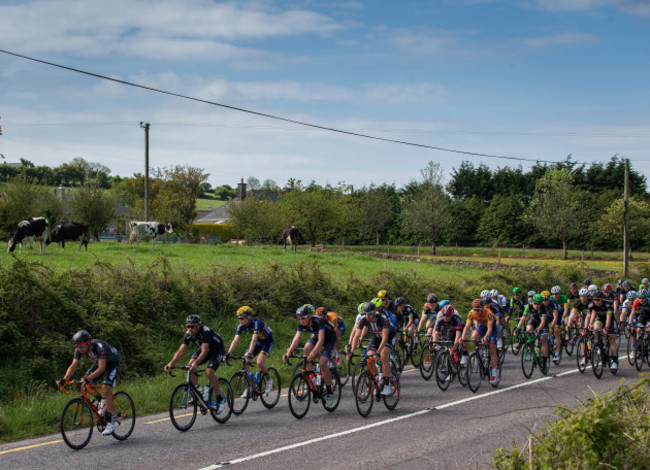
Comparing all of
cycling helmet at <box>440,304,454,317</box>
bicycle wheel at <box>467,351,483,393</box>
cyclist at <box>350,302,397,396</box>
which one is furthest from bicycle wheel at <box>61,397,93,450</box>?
cycling helmet at <box>440,304,454,317</box>

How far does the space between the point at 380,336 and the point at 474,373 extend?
2.70 metres

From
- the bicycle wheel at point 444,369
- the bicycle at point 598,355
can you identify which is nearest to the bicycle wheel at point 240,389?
the bicycle wheel at point 444,369

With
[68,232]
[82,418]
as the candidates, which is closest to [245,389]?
[82,418]

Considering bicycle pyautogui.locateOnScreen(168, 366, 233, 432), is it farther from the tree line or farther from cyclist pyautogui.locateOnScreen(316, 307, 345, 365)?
the tree line

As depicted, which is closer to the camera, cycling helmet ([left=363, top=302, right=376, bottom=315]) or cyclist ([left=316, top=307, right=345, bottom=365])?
cycling helmet ([left=363, top=302, right=376, bottom=315])

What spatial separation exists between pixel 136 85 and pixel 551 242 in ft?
184

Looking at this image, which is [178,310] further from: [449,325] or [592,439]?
[592,439]

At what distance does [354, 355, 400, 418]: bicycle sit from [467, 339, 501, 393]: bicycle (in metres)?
2.31

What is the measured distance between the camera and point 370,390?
10.9m

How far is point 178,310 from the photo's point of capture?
1855 cm

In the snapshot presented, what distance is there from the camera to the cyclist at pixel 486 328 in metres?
13.2

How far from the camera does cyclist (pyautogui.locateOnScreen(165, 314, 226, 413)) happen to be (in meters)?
10.2

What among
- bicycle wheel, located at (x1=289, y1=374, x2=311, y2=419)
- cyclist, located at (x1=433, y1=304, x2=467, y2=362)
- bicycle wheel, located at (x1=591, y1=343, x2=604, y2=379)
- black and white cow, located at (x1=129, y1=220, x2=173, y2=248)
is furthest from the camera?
black and white cow, located at (x1=129, y1=220, x2=173, y2=248)

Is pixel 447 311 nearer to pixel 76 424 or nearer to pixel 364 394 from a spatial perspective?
pixel 364 394
